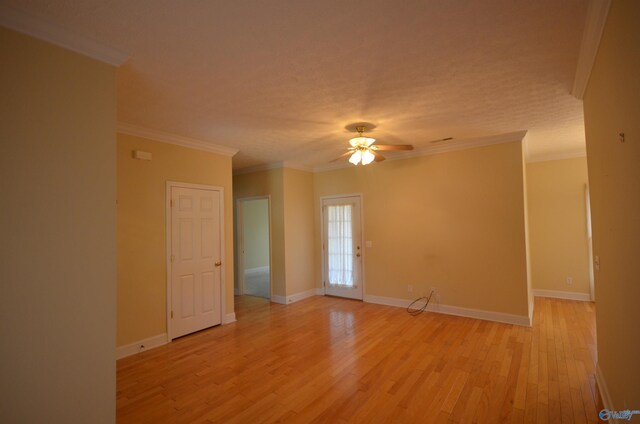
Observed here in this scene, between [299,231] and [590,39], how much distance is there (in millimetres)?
5022

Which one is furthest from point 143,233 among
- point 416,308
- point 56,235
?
point 416,308

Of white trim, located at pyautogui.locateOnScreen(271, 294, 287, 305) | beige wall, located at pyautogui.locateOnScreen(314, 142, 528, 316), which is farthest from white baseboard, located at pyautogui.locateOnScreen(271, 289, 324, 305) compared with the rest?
beige wall, located at pyautogui.locateOnScreen(314, 142, 528, 316)

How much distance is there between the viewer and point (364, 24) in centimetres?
188

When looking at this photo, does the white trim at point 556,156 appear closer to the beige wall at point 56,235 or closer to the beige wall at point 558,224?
the beige wall at point 558,224

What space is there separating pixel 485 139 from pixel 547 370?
308 cm

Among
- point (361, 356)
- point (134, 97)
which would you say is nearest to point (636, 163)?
point (361, 356)

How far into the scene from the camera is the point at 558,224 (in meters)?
5.72

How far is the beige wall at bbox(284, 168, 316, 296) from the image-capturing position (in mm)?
5973

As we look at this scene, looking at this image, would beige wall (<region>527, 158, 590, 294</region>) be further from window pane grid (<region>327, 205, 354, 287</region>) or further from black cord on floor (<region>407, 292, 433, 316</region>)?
window pane grid (<region>327, 205, 354, 287</region>)

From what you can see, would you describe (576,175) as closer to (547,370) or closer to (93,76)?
(547,370)

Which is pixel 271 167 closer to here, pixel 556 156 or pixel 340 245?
pixel 340 245

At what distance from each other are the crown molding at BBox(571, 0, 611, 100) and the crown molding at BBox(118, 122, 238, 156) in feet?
13.9

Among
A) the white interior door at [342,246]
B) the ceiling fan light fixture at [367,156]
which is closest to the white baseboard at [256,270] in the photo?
the white interior door at [342,246]

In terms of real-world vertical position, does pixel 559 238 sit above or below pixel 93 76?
below
